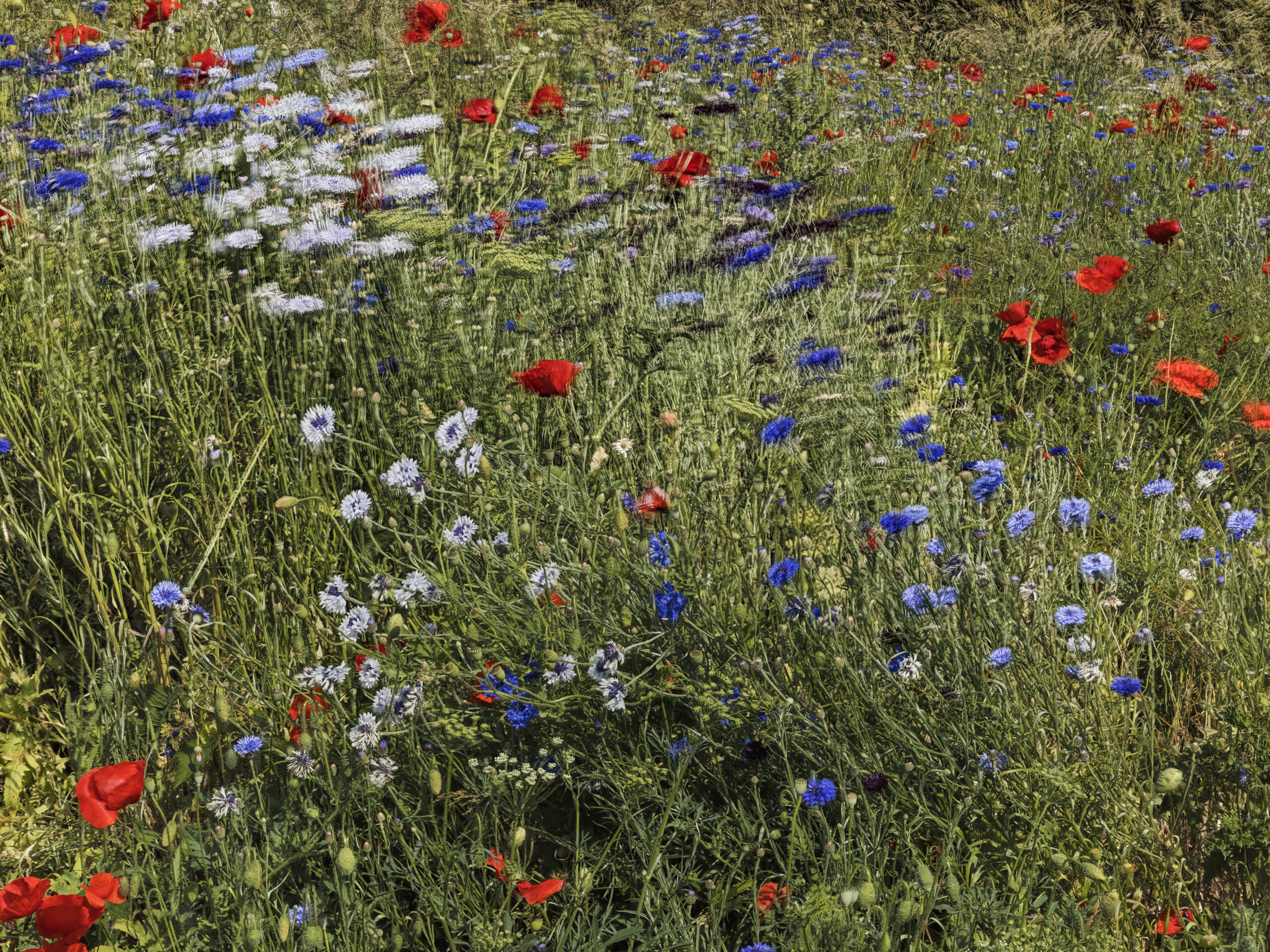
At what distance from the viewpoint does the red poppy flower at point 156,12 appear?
10.6 ft

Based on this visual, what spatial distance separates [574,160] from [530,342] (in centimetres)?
78

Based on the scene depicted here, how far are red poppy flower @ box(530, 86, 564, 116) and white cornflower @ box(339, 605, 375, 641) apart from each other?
80.1 inches

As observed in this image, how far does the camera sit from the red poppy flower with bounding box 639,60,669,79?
4629mm

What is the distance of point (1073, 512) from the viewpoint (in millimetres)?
1531

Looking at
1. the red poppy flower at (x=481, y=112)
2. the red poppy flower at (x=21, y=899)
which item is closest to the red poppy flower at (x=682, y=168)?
the red poppy flower at (x=481, y=112)

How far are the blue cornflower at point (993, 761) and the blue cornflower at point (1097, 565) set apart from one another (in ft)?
1.08

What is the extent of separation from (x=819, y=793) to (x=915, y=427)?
2.19 ft

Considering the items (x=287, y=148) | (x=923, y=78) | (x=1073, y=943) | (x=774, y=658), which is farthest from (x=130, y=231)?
(x=923, y=78)

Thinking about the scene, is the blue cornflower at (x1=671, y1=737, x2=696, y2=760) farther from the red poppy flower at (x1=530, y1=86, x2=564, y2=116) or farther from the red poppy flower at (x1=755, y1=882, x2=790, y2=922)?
the red poppy flower at (x1=530, y1=86, x2=564, y2=116)

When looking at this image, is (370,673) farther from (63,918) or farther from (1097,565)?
(1097,565)

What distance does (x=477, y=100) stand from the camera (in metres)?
2.85

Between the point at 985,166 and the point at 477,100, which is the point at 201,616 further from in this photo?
the point at 985,166

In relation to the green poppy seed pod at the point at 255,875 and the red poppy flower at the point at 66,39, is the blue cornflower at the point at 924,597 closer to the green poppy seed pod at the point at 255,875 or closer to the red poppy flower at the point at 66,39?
the green poppy seed pod at the point at 255,875

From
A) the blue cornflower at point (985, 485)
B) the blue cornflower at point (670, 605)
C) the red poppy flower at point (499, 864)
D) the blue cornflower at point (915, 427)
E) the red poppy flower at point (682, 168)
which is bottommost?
the red poppy flower at point (499, 864)
